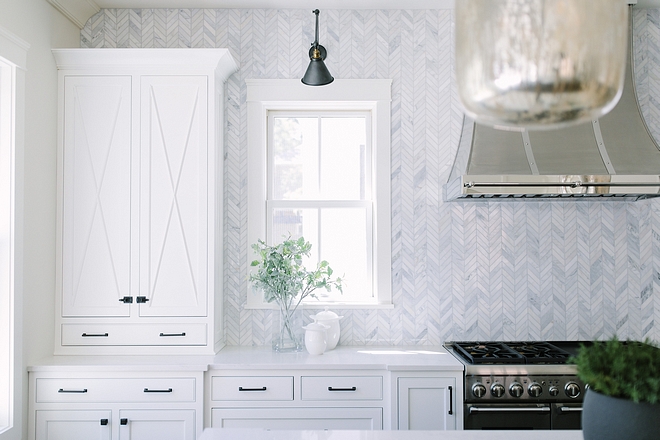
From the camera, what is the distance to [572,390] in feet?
8.29

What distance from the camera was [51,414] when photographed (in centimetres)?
257

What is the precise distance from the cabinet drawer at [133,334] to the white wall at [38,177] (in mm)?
133

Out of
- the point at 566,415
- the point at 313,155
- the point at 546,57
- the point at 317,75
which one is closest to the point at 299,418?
the point at 566,415

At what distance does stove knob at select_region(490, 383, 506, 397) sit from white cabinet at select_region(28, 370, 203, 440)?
1.50 meters

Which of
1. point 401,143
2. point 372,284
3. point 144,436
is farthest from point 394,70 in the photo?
point 144,436

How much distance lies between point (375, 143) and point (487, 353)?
1411 millimetres

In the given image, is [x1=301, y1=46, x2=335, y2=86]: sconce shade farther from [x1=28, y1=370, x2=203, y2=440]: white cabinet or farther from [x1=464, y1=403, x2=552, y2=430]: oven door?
[x1=464, y1=403, x2=552, y2=430]: oven door

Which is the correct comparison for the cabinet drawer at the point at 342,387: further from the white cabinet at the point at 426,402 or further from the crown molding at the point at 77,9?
the crown molding at the point at 77,9

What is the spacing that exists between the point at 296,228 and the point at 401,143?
2.85 feet

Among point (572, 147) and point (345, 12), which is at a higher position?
point (345, 12)

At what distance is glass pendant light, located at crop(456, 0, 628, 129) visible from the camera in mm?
685

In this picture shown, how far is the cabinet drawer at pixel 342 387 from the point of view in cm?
262

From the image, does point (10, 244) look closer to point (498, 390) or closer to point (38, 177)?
point (38, 177)

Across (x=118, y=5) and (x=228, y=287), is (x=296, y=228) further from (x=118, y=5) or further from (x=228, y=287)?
(x=118, y=5)
